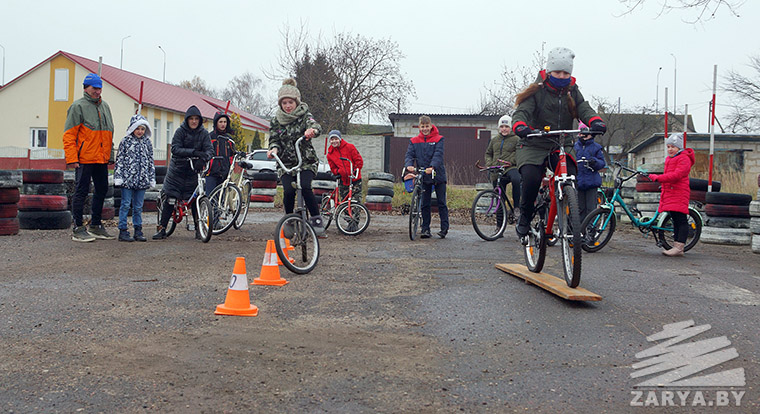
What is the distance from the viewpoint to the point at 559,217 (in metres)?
5.88

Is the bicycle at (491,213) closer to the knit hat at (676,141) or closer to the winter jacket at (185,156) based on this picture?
the knit hat at (676,141)

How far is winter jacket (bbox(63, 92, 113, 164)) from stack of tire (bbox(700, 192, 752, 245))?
919cm

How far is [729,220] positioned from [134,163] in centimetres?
907

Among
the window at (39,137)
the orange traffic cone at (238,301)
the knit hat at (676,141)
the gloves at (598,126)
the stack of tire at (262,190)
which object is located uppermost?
the window at (39,137)

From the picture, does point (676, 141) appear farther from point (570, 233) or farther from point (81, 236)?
point (81, 236)

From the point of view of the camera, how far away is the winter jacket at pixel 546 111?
21.6 ft

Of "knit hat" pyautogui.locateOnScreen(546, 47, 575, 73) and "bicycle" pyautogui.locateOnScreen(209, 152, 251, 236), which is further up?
"knit hat" pyautogui.locateOnScreen(546, 47, 575, 73)

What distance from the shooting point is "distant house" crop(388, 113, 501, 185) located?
3381 cm

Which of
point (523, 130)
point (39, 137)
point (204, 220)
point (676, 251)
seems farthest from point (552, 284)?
point (39, 137)

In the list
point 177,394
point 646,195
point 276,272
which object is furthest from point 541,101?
point 646,195

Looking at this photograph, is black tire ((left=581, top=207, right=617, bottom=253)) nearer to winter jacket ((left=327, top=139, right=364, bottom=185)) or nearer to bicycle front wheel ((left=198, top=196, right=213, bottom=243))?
winter jacket ((left=327, top=139, right=364, bottom=185))

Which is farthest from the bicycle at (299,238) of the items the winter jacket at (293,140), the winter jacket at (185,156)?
the winter jacket at (185,156)

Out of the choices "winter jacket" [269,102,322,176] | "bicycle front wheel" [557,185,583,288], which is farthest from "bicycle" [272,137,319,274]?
"bicycle front wheel" [557,185,583,288]

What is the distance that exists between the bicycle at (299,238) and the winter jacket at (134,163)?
324cm
